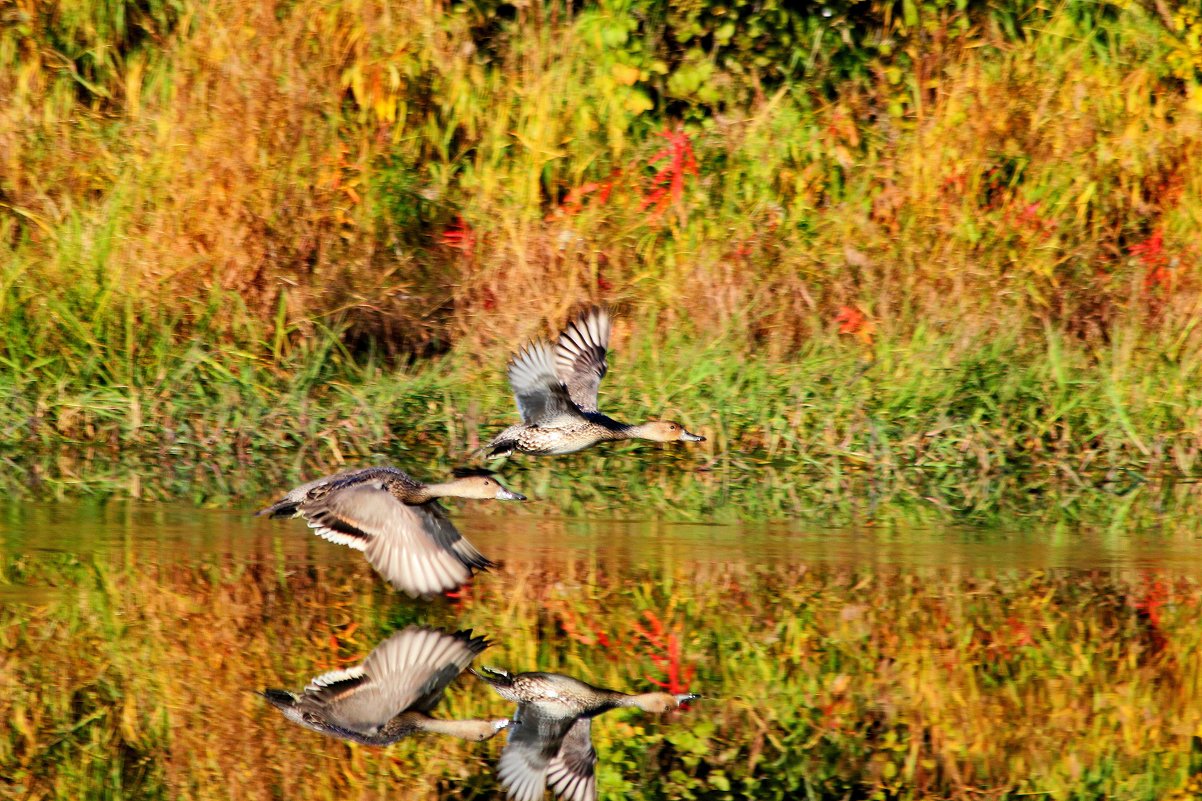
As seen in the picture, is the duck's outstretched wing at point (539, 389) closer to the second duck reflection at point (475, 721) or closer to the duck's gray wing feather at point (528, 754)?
the second duck reflection at point (475, 721)

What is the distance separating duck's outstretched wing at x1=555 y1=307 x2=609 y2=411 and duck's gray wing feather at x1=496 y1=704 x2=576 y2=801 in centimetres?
356

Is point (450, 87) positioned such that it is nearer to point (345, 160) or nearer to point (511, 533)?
point (345, 160)

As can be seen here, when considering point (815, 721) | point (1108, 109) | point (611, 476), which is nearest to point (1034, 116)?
point (1108, 109)

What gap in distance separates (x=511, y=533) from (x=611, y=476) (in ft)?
4.01

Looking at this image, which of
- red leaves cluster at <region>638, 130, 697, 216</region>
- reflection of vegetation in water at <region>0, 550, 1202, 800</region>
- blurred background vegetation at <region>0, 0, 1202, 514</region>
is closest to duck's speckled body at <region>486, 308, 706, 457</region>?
blurred background vegetation at <region>0, 0, 1202, 514</region>

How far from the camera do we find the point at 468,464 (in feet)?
27.1

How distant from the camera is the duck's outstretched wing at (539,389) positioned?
291 inches

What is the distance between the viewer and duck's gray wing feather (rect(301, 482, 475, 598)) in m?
5.39

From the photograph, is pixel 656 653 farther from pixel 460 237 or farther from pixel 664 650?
pixel 460 237

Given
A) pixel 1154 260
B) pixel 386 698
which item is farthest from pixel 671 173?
pixel 386 698

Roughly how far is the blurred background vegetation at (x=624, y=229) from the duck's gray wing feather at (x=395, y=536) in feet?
7.71

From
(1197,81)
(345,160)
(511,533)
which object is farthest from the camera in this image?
(1197,81)

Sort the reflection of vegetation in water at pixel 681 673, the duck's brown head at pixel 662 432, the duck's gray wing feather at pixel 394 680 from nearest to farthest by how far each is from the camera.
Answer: the reflection of vegetation in water at pixel 681 673
the duck's gray wing feather at pixel 394 680
the duck's brown head at pixel 662 432

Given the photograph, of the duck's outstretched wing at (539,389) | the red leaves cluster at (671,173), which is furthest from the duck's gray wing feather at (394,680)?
the red leaves cluster at (671,173)
